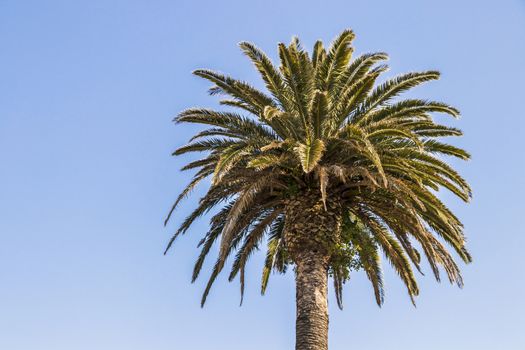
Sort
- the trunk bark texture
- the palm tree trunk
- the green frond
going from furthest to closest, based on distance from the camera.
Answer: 1. the trunk bark texture
2. the palm tree trunk
3. the green frond

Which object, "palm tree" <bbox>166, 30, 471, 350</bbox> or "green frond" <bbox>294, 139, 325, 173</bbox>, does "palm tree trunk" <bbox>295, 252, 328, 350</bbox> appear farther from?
"green frond" <bbox>294, 139, 325, 173</bbox>

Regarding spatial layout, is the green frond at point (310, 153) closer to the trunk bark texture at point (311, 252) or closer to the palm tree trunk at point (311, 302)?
the trunk bark texture at point (311, 252)

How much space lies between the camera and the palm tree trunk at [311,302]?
1360 cm

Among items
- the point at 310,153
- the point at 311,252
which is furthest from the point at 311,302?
the point at 310,153

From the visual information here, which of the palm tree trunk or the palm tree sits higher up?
the palm tree

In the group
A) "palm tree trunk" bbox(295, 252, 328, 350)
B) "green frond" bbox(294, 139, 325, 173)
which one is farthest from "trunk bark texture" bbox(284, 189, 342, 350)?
"green frond" bbox(294, 139, 325, 173)

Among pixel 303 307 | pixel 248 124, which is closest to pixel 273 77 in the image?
pixel 248 124

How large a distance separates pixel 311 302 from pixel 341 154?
3.64 m

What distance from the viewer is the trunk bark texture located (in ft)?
45.2

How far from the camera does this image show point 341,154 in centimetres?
1508

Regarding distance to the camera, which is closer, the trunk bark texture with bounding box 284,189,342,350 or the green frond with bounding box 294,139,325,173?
the green frond with bounding box 294,139,325,173

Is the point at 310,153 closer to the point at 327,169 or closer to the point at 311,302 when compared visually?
the point at 327,169

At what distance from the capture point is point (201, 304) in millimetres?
17594

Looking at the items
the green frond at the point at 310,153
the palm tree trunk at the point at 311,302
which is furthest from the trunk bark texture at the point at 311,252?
the green frond at the point at 310,153
